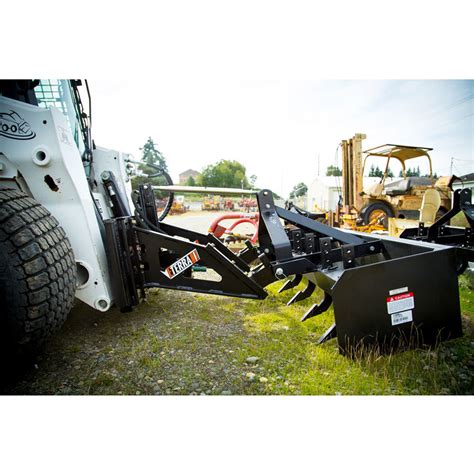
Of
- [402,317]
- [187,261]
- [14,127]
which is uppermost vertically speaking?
[14,127]

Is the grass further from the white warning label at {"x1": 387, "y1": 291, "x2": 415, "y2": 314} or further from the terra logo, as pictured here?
the terra logo

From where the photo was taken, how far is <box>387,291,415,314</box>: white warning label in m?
1.89

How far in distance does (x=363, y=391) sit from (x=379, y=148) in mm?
6527

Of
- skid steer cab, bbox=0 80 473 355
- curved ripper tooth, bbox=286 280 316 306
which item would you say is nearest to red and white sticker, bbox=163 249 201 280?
skid steer cab, bbox=0 80 473 355

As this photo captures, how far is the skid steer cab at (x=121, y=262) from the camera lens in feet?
5.43

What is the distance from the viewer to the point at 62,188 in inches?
→ 79.5

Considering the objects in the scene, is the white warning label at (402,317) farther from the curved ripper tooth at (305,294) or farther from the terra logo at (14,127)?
the terra logo at (14,127)

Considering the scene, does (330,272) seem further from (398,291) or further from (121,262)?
(121,262)

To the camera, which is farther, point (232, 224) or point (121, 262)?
point (232, 224)

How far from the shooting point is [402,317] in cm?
192

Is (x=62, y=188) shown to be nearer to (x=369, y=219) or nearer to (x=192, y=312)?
(x=192, y=312)

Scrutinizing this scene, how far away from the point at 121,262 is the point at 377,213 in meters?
6.54

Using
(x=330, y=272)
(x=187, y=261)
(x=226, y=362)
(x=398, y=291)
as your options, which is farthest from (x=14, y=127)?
(x=398, y=291)

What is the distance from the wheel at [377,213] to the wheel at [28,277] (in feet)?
21.8
